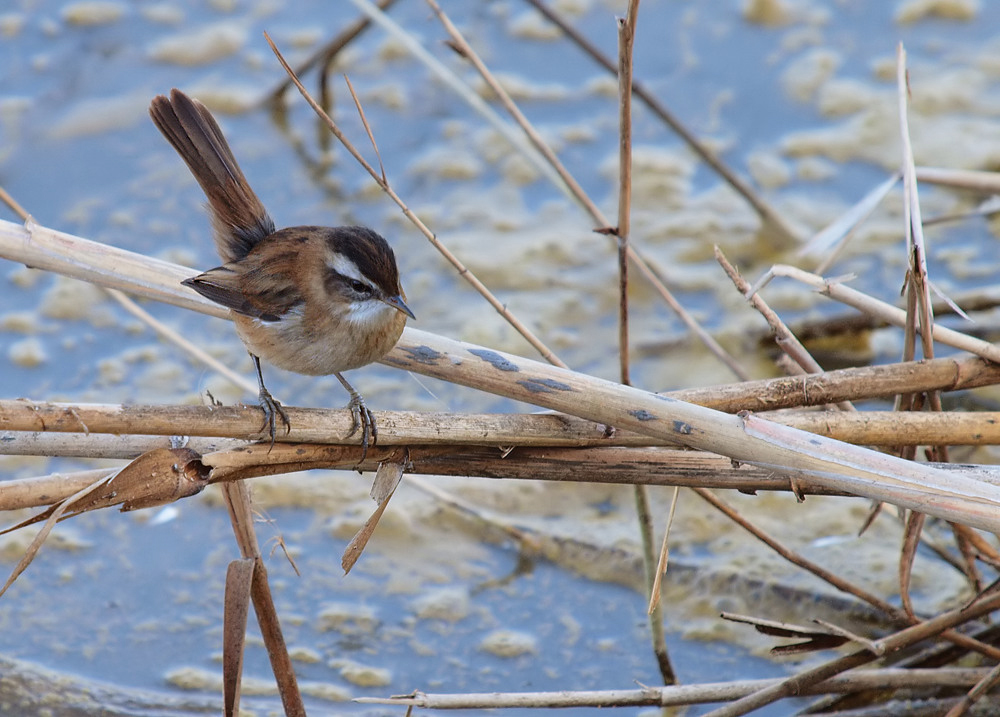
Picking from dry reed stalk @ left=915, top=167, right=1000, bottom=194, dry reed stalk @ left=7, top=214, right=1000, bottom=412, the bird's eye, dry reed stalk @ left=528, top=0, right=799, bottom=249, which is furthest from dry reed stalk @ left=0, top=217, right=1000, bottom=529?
dry reed stalk @ left=528, top=0, right=799, bottom=249

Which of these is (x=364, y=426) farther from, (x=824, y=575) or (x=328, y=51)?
(x=328, y=51)

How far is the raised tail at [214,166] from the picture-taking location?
3.16 m

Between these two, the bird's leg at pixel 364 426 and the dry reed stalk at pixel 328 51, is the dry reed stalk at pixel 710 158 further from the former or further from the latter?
the bird's leg at pixel 364 426

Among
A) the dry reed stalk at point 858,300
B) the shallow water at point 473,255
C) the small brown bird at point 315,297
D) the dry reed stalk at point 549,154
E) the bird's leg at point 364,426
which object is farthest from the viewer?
the shallow water at point 473,255

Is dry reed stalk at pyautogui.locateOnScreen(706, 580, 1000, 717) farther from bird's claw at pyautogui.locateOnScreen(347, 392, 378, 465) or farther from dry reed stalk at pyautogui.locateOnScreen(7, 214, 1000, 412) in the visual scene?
bird's claw at pyautogui.locateOnScreen(347, 392, 378, 465)

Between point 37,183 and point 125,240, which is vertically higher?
point 37,183

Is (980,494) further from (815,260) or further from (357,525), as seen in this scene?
(815,260)

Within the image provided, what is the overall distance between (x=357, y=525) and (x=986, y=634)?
6.74ft

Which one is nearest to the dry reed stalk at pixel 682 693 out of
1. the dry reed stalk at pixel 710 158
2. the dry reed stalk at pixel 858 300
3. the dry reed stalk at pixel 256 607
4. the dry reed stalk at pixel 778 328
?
the dry reed stalk at pixel 256 607

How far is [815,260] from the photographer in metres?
4.82

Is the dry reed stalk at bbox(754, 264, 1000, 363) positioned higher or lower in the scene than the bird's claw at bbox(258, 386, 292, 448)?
higher

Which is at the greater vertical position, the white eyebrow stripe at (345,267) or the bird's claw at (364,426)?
the white eyebrow stripe at (345,267)

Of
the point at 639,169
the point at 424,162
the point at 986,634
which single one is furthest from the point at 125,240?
the point at 986,634

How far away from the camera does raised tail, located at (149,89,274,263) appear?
10.4ft
